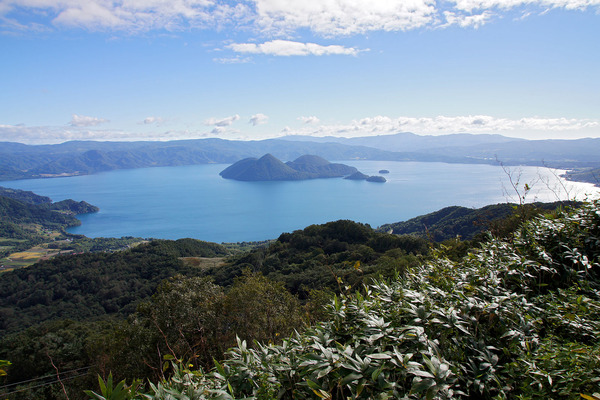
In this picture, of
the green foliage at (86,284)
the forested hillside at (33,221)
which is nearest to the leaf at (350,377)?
the green foliage at (86,284)

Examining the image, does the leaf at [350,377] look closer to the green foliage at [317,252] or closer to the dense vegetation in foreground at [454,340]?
the dense vegetation in foreground at [454,340]

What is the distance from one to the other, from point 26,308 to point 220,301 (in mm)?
42120

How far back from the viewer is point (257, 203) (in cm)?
11275

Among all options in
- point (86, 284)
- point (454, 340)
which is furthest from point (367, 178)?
point (454, 340)

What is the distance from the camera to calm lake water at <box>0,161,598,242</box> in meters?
81.6

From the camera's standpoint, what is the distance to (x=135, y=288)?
39.0 meters

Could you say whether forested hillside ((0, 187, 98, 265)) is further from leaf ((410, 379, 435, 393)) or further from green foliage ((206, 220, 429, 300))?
leaf ((410, 379, 435, 393))

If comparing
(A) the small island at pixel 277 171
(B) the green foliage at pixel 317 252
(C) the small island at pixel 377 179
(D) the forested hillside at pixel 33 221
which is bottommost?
(D) the forested hillside at pixel 33 221

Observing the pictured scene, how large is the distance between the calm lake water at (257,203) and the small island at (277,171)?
87.0ft

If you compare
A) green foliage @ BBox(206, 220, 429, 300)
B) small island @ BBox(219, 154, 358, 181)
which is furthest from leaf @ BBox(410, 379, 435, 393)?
small island @ BBox(219, 154, 358, 181)

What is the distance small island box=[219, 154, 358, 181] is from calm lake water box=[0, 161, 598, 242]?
26524 mm

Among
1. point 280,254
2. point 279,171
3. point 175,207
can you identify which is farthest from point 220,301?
point 279,171

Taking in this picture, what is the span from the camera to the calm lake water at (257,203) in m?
81.6

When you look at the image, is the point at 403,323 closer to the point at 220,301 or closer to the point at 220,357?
the point at 220,357
